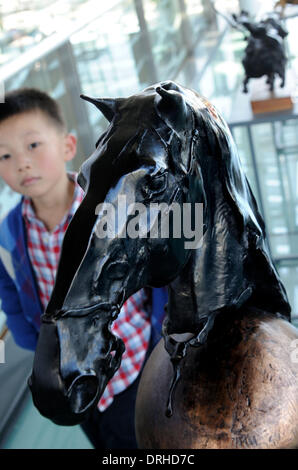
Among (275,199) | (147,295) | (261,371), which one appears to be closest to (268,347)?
(261,371)

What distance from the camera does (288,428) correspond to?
50 centimetres

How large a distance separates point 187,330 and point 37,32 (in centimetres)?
238

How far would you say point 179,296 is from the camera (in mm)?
514

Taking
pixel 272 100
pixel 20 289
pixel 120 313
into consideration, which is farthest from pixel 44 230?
pixel 272 100

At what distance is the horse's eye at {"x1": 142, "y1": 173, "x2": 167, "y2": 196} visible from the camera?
42 centimetres

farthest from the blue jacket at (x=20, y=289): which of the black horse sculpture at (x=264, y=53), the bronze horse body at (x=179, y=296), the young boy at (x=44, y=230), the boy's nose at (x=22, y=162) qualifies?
the black horse sculpture at (x=264, y=53)

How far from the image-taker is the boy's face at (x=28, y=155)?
1.13m

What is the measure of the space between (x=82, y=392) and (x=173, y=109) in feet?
0.73

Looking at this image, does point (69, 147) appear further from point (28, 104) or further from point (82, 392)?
point (82, 392)

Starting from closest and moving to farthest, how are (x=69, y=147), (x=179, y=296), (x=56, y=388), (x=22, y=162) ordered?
1. (x=56, y=388)
2. (x=179, y=296)
3. (x=22, y=162)
4. (x=69, y=147)

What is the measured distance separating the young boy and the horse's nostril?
2.37ft

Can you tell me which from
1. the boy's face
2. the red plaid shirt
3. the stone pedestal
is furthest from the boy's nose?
the stone pedestal

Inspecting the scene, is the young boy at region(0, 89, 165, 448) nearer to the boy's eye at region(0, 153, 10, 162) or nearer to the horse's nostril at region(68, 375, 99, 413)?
the boy's eye at region(0, 153, 10, 162)
